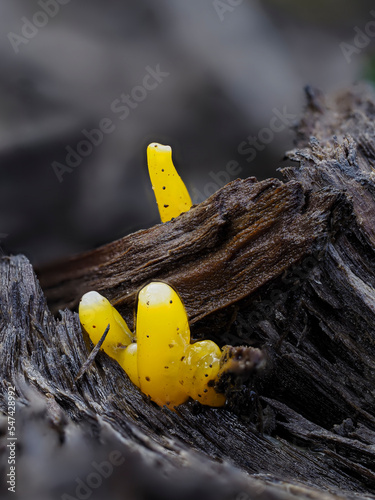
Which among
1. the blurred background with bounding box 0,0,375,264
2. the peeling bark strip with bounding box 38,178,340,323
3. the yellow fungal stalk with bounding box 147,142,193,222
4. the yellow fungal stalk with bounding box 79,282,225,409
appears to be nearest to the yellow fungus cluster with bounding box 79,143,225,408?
the yellow fungal stalk with bounding box 79,282,225,409

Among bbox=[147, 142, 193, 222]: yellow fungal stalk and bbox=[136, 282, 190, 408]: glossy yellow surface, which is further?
bbox=[147, 142, 193, 222]: yellow fungal stalk

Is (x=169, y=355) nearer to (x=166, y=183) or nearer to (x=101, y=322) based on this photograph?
(x=101, y=322)

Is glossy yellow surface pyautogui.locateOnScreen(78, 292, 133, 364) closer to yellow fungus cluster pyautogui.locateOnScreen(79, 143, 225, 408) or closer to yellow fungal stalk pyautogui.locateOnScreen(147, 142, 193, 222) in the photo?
yellow fungus cluster pyautogui.locateOnScreen(79, 143, 225, 408)

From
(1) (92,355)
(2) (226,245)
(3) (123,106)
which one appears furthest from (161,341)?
(3) (123,106)

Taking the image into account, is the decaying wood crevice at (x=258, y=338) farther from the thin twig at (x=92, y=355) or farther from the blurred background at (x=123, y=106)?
the blurred background at (x=123, y=106)

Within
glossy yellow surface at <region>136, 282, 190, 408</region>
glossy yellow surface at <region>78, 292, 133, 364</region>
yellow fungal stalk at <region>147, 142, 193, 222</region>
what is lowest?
glossy yellow surface at <region>136, 282, 190, 408</region>

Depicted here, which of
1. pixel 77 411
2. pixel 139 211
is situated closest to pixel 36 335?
pixel 77 411

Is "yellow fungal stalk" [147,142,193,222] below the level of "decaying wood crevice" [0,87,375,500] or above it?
above

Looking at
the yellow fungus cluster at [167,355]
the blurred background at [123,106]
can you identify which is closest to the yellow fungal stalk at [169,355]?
the yellow fungus cluster at [167,355]
